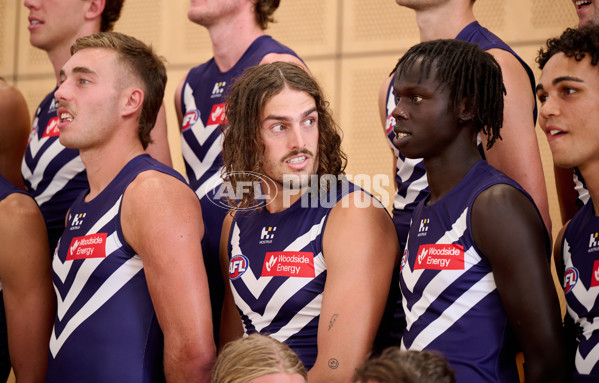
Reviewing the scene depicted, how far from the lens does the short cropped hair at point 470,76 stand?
2133 mm

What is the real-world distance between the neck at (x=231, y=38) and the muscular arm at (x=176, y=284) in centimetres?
90

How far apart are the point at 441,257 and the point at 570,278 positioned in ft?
1.15

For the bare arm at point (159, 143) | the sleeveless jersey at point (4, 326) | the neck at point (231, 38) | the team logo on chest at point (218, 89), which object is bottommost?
the sleeveless jersey at point (4, 326)

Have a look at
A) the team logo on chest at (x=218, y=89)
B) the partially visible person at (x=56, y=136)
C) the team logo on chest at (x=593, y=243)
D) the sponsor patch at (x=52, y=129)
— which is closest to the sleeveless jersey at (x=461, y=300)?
the team logo on chest at (x=593, y=243)

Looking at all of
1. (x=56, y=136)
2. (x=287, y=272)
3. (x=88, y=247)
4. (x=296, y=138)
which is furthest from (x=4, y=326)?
(x=296, y=138)

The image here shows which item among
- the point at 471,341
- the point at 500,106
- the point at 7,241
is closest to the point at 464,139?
the point at 500,106

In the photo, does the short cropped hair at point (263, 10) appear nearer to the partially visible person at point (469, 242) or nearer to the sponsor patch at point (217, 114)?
the sponsor patch at point (217, 114)

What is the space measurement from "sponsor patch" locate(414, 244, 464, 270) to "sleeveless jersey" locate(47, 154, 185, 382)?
2.52 feet

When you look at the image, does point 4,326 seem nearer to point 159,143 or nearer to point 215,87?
point 159,143

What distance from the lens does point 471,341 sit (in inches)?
76.1

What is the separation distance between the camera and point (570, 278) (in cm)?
208

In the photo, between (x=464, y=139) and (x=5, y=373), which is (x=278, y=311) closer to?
(x=464, y=139)

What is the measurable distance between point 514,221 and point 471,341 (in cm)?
30

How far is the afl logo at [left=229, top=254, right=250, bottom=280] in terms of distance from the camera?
2.35 metres
